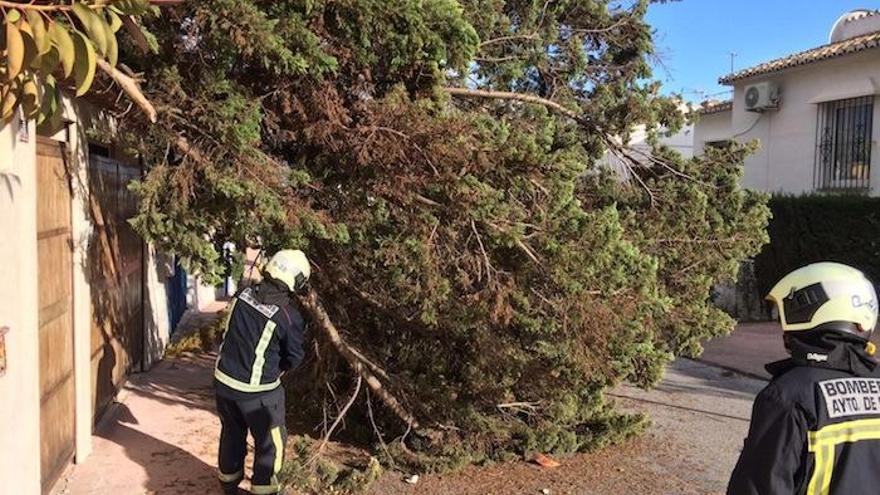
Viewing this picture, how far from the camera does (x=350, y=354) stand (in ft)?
20.4

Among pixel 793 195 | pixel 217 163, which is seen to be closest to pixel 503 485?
pixel 217 163

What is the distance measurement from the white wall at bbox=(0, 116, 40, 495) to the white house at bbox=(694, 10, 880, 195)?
14063 mm

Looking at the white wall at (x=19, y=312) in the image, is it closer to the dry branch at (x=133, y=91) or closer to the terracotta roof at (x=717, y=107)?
the dry branch at (x=133, y=91)

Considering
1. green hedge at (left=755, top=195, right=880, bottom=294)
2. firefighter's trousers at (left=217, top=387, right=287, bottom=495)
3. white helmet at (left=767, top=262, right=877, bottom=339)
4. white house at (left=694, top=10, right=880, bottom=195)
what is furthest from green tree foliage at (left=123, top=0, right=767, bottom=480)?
white house at (left=694, top=10, right=880, bottom=195)

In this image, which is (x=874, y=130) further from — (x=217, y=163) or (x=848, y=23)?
(x=217, y=163)

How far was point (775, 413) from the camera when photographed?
2221mm

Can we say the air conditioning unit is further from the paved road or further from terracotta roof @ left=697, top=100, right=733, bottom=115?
the paved road

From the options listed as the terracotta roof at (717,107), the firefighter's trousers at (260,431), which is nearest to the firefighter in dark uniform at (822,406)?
the firefighter's trousers at (260,431)

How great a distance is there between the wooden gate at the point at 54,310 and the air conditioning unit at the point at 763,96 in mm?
16128

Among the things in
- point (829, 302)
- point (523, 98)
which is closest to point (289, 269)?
point (523, 98)

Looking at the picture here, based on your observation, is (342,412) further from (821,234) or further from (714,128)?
(714,128)

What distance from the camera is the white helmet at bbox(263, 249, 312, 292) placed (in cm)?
488

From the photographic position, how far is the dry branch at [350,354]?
237 inches

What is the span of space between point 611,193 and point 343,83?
8.56ft
